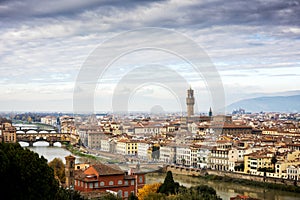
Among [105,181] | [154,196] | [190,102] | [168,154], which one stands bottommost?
[168,154]

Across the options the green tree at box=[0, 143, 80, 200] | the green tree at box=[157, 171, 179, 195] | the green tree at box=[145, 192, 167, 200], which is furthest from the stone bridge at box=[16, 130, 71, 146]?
the green tree at box=[0, 143, 80, 200]

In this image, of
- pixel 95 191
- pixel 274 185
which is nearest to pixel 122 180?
pixel 95 191

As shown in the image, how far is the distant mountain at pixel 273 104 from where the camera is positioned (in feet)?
266

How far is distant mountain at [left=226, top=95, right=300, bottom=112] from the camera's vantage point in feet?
266

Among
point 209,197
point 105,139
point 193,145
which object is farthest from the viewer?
point 105,139

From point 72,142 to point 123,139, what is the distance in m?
5.30

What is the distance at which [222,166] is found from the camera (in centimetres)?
1123

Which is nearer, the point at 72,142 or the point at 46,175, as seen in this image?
the point at 46,175

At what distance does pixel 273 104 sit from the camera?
87125 mm

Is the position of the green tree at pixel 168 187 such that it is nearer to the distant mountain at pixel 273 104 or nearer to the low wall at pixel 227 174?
the low wall at pixel 227 174

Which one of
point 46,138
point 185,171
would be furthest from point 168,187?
point 46,138

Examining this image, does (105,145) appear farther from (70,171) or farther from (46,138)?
(70,171)

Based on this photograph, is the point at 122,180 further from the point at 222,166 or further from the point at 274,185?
the point at 222,166

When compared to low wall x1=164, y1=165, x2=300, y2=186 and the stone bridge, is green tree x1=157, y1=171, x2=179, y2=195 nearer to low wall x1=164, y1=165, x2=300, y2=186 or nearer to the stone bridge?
low wall x1=164, y1=165, x2=300, y2=186
